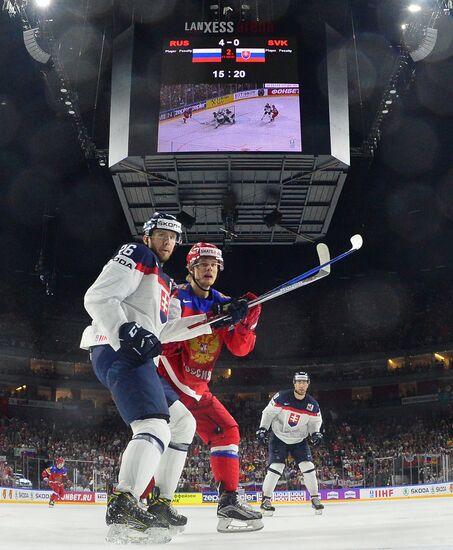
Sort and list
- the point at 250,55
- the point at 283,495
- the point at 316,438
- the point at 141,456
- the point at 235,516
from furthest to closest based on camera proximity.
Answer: the point at 283,495
the point at 250,55
the point at 316,438
the point at 235,516
the point at 141,456

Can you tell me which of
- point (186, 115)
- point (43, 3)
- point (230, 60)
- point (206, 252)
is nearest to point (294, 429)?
point (206, 252)

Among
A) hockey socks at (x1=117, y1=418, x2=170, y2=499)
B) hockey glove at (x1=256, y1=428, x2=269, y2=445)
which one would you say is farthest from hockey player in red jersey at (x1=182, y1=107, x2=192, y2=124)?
hockey socks at (x1=117, y1=418, x2=170, y2=499)

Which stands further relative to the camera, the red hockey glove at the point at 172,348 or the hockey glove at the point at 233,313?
the red hockey glove at the point at 172,348

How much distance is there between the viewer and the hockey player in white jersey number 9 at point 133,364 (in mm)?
3369

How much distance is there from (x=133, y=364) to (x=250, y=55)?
874 centimetres

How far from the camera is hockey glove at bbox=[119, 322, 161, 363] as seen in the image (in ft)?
11.3

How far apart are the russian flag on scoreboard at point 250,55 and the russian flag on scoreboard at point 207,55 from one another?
1.02ft

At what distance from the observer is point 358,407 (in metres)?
29.9

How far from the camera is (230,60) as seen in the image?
11281 mm

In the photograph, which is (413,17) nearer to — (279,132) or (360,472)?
(279,132)

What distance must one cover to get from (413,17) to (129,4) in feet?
16.6

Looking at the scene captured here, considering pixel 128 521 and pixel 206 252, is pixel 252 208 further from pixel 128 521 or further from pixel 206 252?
pixel 128 521

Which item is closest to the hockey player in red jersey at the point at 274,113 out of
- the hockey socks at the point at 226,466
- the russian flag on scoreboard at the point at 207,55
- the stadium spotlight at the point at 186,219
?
the russian flag on scoreboard at the point at 207,55

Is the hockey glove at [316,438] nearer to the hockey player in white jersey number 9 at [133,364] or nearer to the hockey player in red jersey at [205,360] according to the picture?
the hockey player in red jersey at [205,360]
